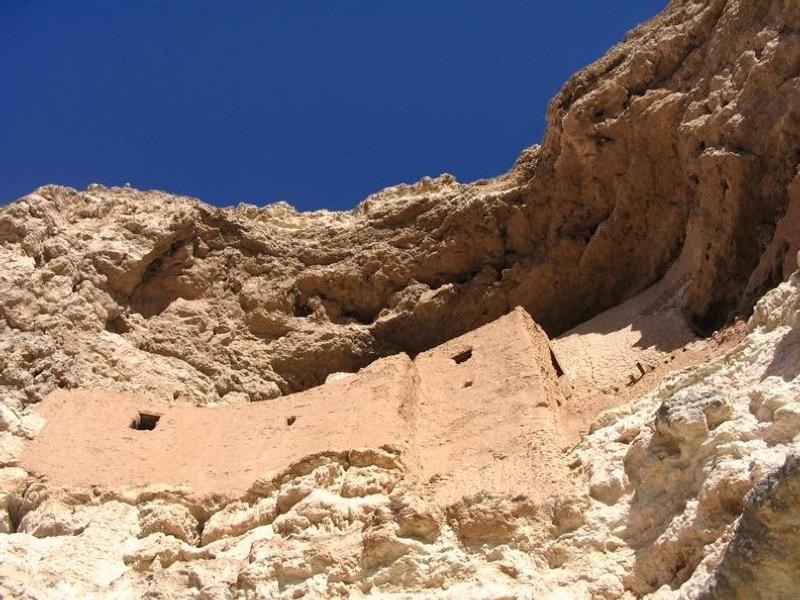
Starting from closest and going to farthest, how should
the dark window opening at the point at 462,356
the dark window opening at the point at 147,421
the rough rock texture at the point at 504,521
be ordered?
the rough rock texture at the point at 504,521 < the dark window opening at the point at 462,356 < the dark window opening at the point at 147,421

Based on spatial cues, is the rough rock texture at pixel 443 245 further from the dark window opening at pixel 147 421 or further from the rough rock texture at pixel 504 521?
the rough rock texture at pixel 504 521

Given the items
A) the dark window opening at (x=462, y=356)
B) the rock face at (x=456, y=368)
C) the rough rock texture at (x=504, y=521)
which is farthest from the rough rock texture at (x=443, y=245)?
the rough rock texture at (x=504, y=521)

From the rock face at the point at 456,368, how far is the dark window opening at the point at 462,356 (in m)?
0.13

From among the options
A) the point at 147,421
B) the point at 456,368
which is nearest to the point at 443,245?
the point at 456,368

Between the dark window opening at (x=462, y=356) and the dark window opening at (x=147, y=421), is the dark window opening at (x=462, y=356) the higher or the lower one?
the higher one

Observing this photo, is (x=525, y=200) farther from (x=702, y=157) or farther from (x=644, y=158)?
(x=702, y=157)

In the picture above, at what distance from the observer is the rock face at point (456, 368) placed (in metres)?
7.67

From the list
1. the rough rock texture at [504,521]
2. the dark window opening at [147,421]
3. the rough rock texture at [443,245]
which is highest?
the rough rock texture at [443,245]

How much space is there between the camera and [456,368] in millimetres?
11117

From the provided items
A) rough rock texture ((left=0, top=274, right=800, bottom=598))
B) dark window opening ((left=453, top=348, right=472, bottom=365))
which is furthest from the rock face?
dark window opening ((left=453, top=348, right=472, bottom=365))

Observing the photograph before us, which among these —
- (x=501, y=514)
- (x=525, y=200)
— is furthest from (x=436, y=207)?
(x=501, y=514)

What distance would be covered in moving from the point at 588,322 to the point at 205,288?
15.2 ft

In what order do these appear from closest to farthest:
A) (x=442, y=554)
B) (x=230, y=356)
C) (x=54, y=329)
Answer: (x=442, y=554) < (x=54, y=329) < (x=230, y=356)

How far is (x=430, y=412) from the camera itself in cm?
1056
